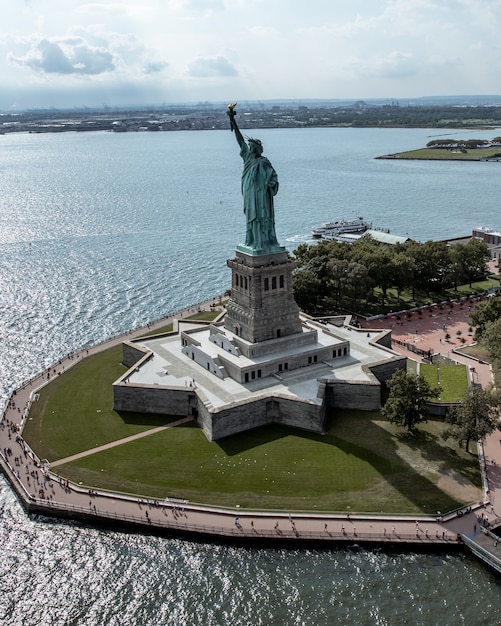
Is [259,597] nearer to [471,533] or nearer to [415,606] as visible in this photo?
[415,606]

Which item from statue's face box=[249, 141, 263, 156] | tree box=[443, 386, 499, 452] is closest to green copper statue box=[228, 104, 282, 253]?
statue's face box=[249, 141, 263, 156]

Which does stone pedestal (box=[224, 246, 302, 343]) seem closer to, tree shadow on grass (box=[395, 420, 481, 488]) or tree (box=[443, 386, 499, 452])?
tree shadow on grass (box=[395, 420, 481, 488])

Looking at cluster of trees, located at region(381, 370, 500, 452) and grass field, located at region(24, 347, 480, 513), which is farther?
cluster of trees, located at region(381, 370, 500, 452)

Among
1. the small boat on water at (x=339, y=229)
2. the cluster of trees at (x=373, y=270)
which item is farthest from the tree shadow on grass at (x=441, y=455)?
the small boat on water at (x=339, y=229)

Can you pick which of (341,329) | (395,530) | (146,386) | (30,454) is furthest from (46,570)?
(341,329)

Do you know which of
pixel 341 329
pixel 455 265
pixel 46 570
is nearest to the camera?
pixel 46 570
